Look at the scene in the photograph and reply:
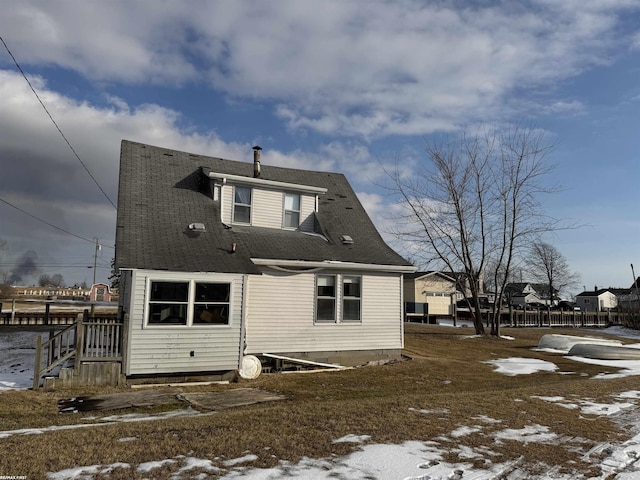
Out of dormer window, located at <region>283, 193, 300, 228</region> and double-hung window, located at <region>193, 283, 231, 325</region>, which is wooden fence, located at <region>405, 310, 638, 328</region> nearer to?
dormer window, located at <region>283, 193, 300, 228</region>

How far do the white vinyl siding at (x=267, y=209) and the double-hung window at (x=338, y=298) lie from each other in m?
2.45

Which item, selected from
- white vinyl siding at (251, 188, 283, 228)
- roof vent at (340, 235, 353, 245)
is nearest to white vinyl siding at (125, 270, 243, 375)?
white vinyl siding at (251, 188, 283, 228)

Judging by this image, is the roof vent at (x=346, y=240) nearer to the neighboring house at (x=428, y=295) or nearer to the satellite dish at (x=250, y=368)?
the satellite dish at (x=250, y=368)

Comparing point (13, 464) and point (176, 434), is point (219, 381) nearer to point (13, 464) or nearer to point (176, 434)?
point (176, 434)

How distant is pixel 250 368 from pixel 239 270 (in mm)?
2518

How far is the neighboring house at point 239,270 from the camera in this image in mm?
11094

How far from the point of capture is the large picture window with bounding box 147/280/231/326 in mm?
11250

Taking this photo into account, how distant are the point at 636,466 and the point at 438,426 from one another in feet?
7.52

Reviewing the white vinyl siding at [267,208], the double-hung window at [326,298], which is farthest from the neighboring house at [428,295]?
the double-hung window at [326,298]

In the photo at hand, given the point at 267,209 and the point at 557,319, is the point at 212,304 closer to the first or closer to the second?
the point at 267,209

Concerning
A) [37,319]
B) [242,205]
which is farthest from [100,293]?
[242,205]

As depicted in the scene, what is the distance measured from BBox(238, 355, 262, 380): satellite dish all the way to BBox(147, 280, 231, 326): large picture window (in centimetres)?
Answer: 112

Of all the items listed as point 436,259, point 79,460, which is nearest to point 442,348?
point 436,259

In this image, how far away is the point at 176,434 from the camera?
570 centimetres
